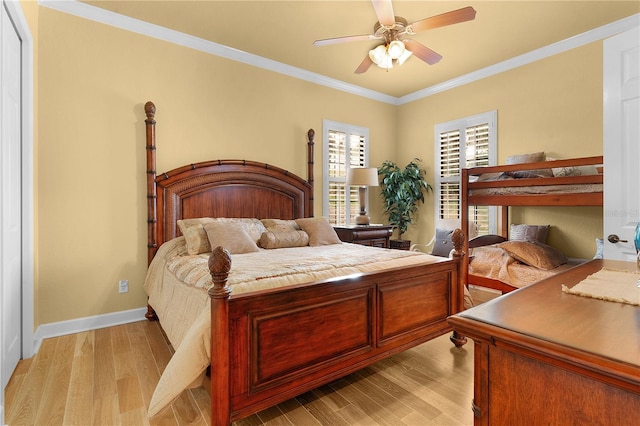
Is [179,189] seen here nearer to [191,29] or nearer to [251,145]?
[251,145]

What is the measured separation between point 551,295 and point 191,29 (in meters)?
3.74

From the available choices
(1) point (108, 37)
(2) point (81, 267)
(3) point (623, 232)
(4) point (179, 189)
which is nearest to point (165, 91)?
(1) point (108, 37)

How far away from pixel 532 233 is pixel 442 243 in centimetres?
A: 109

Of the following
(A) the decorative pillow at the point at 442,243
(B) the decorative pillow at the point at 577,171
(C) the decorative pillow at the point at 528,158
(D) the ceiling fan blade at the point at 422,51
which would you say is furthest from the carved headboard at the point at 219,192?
(B) the decorative pillow at the point at 577,171

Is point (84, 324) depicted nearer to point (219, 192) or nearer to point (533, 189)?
point (219, 192)

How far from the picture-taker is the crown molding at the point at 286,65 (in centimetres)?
298

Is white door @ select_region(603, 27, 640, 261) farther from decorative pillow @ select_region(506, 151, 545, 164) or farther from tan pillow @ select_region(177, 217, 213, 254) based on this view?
tan pillow @ select_region(177, 217, 213, 254)

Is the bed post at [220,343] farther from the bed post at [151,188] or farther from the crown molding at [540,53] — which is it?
the crown molding at [540,53]

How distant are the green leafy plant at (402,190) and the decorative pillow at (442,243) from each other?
0.57m

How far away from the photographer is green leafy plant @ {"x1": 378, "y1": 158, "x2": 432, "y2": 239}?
16.2 feet

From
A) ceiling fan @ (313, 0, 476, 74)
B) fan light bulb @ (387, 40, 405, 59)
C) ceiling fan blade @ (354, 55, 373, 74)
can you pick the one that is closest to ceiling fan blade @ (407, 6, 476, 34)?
ceiling fan @ (313, 0, 476, 74)

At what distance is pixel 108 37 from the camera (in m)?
3.08

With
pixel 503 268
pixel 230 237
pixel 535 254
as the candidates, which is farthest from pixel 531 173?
pixel 230 237

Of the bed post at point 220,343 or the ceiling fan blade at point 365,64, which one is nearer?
the bed post at point 220,343
